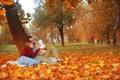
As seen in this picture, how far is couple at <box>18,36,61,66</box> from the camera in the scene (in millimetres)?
11344

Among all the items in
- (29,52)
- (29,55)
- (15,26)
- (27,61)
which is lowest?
(27,61)

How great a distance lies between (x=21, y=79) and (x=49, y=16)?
44490mm

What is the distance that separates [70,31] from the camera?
8100 cm

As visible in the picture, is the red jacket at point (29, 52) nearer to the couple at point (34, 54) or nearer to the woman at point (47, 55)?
the couple at point (34, 54)

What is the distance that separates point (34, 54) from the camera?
11719mm

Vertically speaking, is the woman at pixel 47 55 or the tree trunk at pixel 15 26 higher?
the tree trunk at pixel 15 26

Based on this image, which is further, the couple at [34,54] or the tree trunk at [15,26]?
the tree trunk at [15,26]

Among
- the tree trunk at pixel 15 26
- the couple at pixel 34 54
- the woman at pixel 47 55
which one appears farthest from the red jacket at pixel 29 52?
the tree trunk at pixel 15 26

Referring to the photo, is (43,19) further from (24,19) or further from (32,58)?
(32,58)

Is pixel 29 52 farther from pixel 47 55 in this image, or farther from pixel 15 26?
pixel 15 26

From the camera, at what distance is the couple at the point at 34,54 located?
11.3 meters

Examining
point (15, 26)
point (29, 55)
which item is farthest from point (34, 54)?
point (15, 26)

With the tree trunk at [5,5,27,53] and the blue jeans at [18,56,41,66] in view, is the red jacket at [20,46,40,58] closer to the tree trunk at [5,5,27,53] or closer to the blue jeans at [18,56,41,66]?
the blue jeans at [18,56,41,66]

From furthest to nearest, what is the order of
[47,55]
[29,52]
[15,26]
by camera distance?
[15,26] → [47,55] → [29,52]
